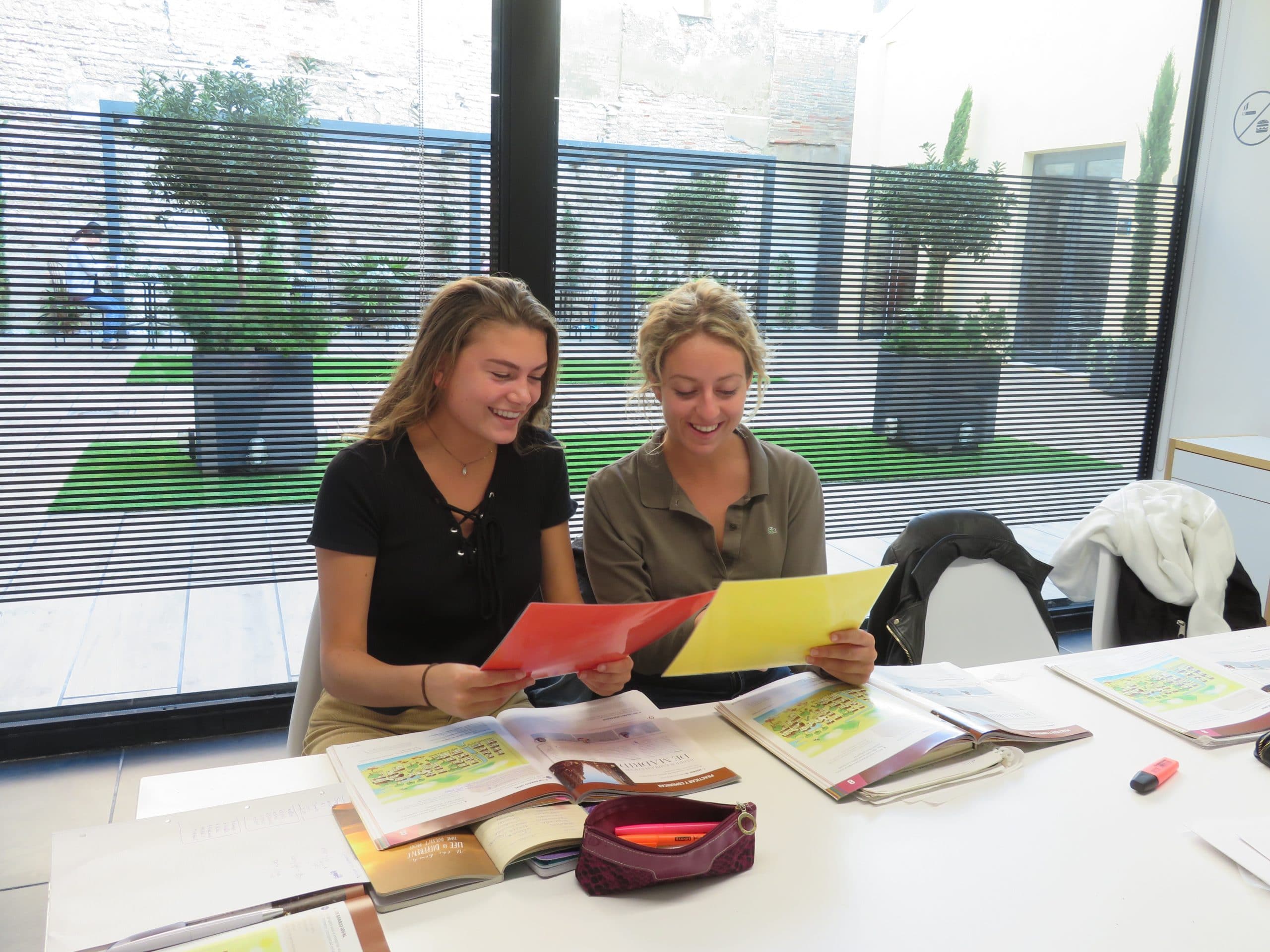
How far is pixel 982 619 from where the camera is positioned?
2.31 metres

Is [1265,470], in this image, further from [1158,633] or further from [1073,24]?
[1073,24]

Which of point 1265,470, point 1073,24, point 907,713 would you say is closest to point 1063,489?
point 1265,470

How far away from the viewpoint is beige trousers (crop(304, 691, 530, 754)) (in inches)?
63.3

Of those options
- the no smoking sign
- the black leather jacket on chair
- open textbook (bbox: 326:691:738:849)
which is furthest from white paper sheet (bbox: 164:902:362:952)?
the no smoking sign

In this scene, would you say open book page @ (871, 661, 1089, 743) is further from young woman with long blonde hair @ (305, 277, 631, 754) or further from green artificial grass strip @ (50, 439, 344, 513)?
green artificial grass strip @ (50, 439, 344, 513)

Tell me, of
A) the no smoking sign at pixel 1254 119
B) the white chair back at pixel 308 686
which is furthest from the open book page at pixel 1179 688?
the no smoking sign at pixel 1254 119

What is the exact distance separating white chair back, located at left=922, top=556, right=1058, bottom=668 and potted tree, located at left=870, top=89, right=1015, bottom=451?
1.25 m

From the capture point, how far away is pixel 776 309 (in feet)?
10.6

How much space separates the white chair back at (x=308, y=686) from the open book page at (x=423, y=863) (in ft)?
2.16

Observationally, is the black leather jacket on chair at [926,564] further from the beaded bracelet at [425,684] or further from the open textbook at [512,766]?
the beaded bracelet at [425,684]

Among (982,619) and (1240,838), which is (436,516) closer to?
(1240,838)

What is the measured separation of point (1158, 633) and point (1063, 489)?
1375 mm

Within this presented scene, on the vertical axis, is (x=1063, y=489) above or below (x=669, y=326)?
below

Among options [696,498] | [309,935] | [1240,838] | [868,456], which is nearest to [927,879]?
[1240,838]
